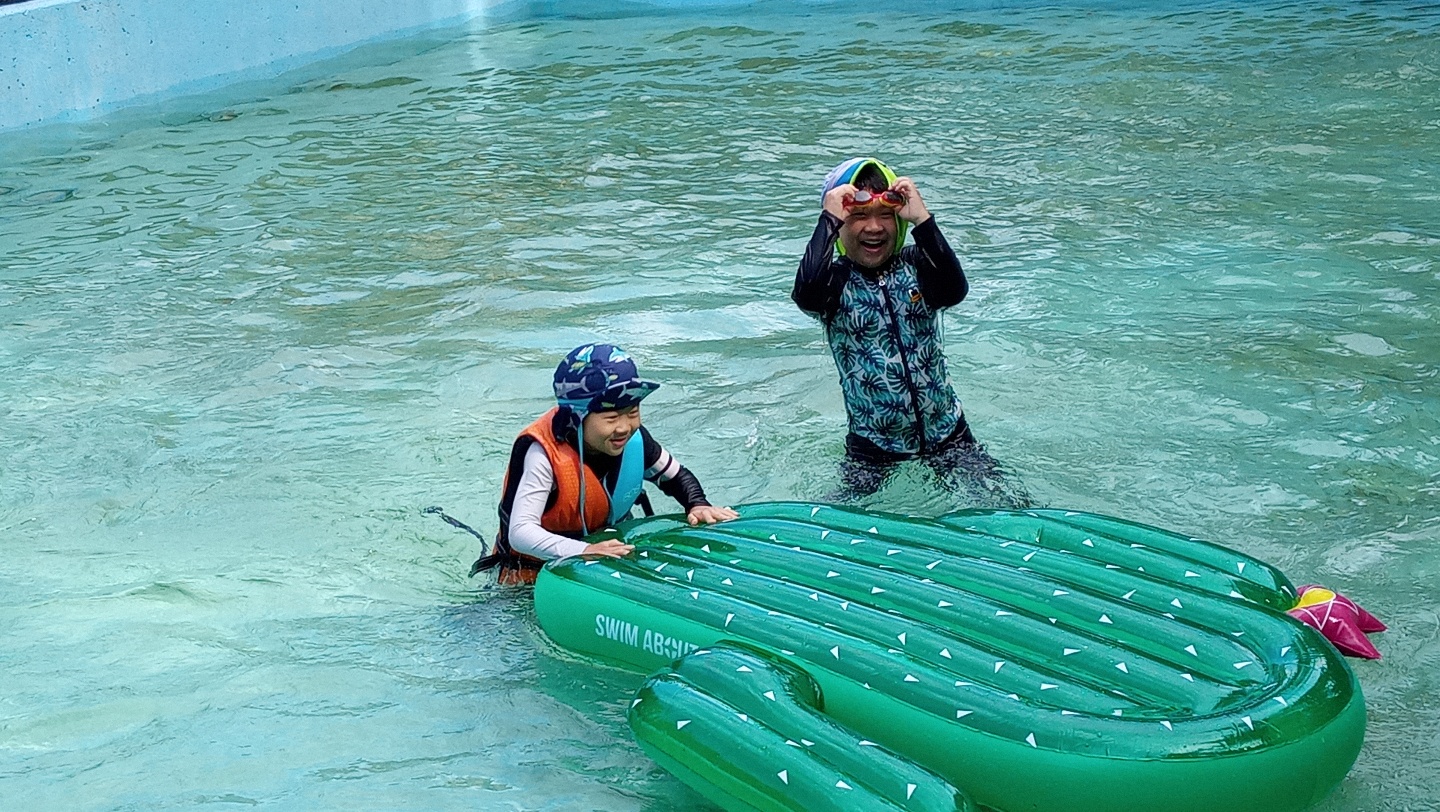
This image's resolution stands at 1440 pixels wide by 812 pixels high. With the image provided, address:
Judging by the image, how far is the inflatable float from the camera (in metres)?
2.99

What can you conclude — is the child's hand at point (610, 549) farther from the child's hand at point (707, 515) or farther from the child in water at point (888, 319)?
the child in water at point (888, 319)

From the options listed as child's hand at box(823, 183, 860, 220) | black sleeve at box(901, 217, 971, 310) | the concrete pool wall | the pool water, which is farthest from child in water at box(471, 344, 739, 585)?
the concrete pool wall

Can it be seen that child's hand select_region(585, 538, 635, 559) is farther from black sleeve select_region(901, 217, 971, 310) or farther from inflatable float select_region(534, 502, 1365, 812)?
black sleeve select_region(901, 217, 971, 310)

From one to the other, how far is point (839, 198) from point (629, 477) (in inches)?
43.1

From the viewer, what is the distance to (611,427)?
4.19m

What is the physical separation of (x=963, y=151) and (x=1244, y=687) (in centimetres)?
721

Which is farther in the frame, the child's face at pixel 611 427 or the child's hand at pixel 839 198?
the child's hand at pixel 839 198

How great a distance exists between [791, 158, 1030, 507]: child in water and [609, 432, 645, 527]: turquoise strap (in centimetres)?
75

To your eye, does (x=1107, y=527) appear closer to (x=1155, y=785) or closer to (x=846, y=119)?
(x=1155, y=785)

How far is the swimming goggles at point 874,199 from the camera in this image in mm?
4641

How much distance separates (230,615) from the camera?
4664 mm

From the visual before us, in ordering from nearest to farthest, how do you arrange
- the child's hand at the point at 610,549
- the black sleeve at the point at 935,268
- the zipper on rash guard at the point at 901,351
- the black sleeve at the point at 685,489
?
the child's hand at the point at 610,549 → the black sleeve at the point at 685,489 → the black sleeve at the point at 935,268 → the zipper on rash guard at the point at 901,351

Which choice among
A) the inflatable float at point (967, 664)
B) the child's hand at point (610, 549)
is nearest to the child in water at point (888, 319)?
the inflatable float at point (967, 664)

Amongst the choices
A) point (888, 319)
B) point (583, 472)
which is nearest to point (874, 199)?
point (888, 319)
